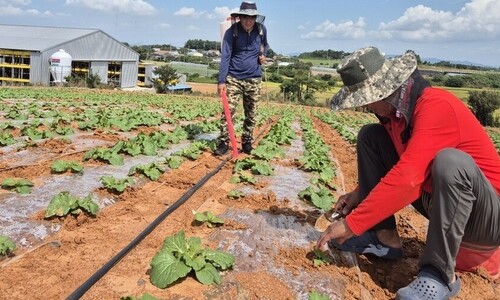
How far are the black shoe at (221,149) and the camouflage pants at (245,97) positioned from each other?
7 centimetres

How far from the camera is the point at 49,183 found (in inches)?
167

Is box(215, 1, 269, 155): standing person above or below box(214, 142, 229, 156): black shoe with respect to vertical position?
above

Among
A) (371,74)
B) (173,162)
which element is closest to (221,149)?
(173,162)

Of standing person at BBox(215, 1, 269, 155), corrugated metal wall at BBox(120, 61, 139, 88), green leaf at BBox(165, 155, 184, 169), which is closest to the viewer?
green leaf at BBox(165, 155, 184, 169)

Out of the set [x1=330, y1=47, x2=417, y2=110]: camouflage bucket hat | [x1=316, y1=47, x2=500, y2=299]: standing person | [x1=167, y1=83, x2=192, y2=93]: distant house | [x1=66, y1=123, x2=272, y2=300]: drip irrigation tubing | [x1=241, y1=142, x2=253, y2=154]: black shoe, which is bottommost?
[x1=167, y1=83, x2=192, y2=93]: distant house

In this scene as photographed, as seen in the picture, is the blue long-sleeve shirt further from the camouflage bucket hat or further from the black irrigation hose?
the camouflage bucket hat

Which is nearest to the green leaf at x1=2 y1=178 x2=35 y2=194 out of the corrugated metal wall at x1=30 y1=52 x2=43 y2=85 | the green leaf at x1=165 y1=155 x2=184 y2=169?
the green leaf at x1=165 y1=155 x2=184 y2=169

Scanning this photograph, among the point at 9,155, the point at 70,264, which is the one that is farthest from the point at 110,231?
the point at 9,155

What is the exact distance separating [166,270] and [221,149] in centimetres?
417

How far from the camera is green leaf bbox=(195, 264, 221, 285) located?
8.13 ft

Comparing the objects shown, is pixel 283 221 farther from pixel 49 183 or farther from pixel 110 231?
pixel 49 183

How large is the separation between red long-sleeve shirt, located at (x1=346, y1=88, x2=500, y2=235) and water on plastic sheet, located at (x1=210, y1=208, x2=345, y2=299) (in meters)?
0.47

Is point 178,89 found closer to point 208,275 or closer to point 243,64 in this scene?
point 243,64

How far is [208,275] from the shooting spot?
2514mm
